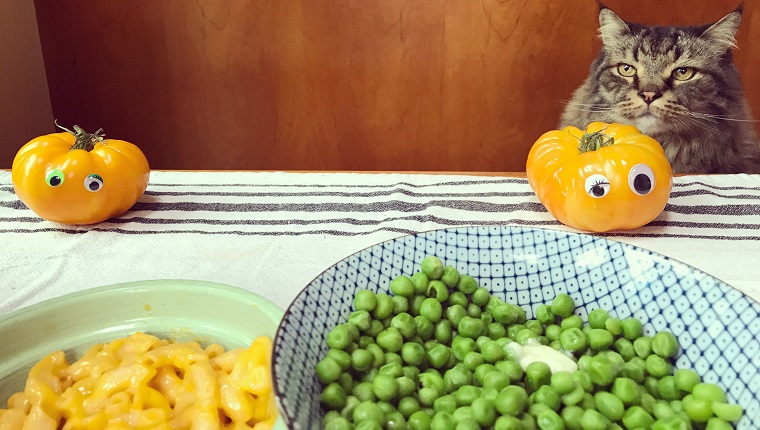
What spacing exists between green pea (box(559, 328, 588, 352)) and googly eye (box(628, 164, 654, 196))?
439 millimetres

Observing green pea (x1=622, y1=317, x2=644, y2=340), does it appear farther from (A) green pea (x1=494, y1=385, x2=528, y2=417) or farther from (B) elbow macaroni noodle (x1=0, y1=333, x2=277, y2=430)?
(B) elbow macaroni noodle (x1=0, y1=333, x2=277, y2=430)

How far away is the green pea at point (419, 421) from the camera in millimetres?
538

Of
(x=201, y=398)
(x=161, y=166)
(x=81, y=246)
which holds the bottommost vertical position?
(x=161, y=166)

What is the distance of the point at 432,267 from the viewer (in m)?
0.69

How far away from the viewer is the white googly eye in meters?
1.00

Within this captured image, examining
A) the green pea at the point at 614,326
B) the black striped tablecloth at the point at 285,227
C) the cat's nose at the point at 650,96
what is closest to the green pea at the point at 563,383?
the green pea at the point at 614,326

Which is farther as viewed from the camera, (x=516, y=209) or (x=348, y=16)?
(x=348, y=16)

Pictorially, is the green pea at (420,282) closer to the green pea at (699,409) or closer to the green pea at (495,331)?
the green pea at (495,331)

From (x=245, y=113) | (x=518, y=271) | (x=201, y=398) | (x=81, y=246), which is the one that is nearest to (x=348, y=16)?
(x=245, y=113)

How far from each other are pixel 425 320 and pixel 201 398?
0.80ft

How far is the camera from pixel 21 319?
66cm

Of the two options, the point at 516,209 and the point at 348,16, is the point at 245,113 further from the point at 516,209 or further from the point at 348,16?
the point at 516,209

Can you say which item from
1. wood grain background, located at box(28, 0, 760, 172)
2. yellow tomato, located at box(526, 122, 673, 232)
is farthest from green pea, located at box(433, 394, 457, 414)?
wood grain background, located at box(28, 0, 760, 172)

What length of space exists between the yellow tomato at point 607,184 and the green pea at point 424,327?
475 millimetres
